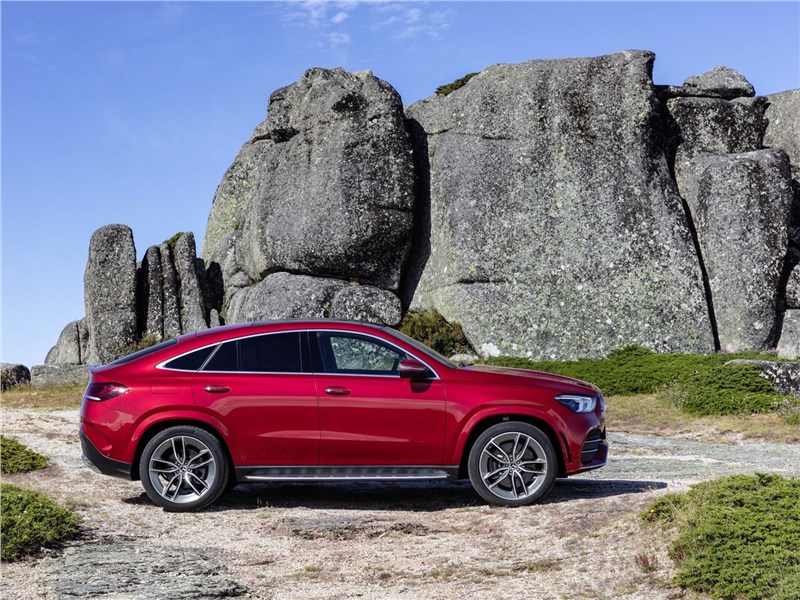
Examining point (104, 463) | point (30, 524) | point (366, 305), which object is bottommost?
point (30, 524)

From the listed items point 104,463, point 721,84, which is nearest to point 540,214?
point 721,84

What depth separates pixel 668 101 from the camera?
27.5m

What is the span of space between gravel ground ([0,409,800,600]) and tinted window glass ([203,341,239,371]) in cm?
144

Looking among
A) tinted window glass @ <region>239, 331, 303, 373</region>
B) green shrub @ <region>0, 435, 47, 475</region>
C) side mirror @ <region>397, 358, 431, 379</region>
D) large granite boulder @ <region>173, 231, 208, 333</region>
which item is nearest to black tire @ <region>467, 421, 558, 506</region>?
side mirror @ <region>397, 358, 431, 379</region>

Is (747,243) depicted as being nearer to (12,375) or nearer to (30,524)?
(30,524)

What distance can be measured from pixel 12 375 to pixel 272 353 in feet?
67.3

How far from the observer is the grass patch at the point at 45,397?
2143 cm

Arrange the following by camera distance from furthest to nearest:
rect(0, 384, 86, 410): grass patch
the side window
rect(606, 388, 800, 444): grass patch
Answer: rect(0, 384, 86, 410): grass patch → rect(606, 388, 800, 444): grass patch → the side window

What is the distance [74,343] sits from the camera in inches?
1249

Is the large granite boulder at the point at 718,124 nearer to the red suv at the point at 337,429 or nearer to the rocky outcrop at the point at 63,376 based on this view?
the rocky outcrop at the point at 63,376

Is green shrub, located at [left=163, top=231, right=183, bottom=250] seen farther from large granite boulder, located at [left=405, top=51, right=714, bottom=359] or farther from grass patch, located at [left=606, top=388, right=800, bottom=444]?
grass patch, located at [left=606, top=388, right=800, bottom=444]

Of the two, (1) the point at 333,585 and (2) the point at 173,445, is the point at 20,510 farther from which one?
(1) the point at 333,585

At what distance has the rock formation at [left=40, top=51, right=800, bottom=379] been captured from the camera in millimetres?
24531

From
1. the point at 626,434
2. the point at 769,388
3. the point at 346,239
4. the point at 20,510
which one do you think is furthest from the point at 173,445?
the point at 346,239
